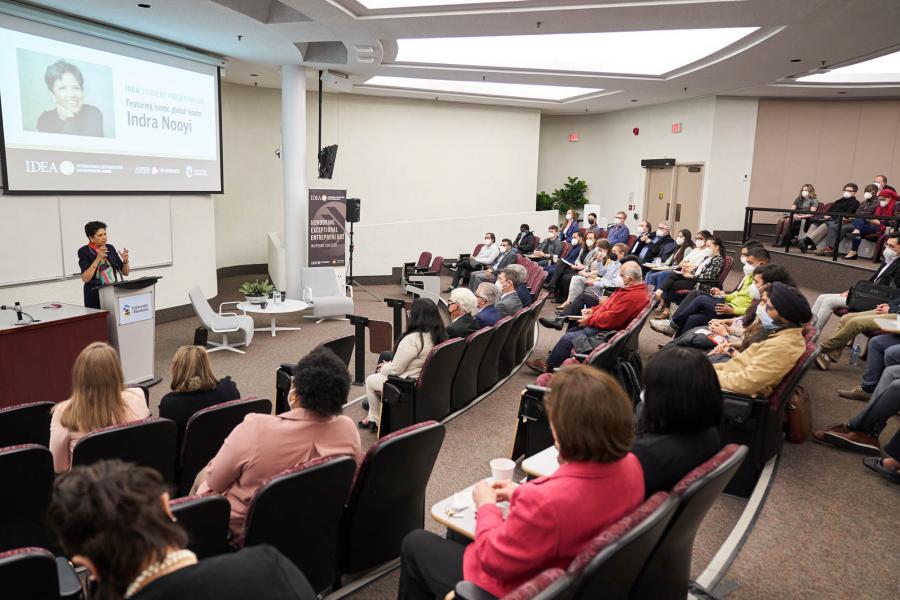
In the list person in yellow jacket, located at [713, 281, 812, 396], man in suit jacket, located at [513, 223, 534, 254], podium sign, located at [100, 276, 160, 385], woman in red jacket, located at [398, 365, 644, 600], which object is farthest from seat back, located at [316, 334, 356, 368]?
man in suit jacket, located at [513, 223, 534, 254]

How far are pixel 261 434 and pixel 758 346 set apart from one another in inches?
115

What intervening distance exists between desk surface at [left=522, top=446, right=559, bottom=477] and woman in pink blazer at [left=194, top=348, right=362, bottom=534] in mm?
691

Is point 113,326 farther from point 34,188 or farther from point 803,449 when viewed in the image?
point 803,449

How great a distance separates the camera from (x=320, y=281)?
28.9 feet

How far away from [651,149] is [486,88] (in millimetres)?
4442

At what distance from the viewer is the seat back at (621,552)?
1.50m

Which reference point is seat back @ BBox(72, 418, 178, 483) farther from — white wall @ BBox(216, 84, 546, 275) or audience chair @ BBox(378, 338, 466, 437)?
white wall @ BBox(216, 84, 546, 275)

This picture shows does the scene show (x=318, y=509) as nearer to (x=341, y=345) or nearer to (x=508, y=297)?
(x=341, y=345)

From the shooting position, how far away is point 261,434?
2297 mm

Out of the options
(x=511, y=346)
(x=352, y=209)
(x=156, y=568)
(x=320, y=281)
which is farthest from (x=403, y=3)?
(x=156, y=568)

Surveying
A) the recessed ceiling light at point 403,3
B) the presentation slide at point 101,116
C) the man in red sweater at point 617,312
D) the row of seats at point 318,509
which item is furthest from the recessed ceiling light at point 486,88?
the row of seats at point 318,509

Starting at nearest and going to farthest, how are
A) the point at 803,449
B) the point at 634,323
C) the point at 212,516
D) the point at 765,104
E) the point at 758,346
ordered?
the point at 212,516 → the point at 758,346 → the point at 803,449 → the point at 634,323 → the point at 765,104

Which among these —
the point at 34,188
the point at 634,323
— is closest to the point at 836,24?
the point at 634,323

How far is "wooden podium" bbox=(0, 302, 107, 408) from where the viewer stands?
14.8 feet
